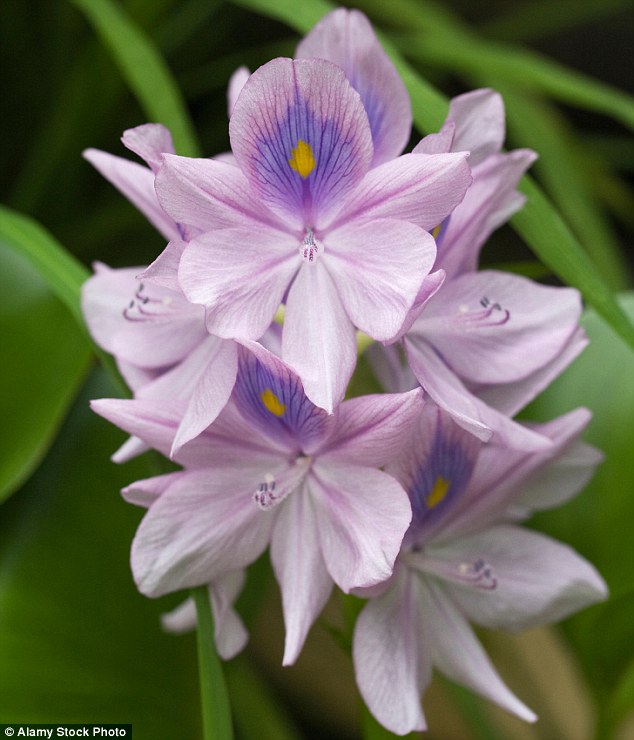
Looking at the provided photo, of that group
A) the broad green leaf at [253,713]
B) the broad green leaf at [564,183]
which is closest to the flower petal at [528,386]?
the broad green leaf at [253,713]

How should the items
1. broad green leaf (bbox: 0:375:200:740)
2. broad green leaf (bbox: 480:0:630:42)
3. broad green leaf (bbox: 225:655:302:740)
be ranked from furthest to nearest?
1. broad green leaf (bbox: 480:0:630:42)
2. broad green leaf (bbox: 225:655:302:740)
3. broad green leaf (bbox: 0:375:200:740)

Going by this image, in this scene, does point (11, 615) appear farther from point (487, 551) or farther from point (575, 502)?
point (575, 502)

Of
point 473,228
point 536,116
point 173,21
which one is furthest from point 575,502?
point 173,21

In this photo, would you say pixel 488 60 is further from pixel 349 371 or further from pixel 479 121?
pixel 349 371

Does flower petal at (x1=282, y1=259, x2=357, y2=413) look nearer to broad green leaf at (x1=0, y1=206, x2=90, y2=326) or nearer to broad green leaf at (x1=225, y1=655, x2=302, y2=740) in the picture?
broad green leaf at (x1=0, y1=206, x2=90, y2=326)

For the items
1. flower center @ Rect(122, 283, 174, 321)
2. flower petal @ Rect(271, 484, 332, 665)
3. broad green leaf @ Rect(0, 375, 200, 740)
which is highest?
flower center @ Rect(122, 283, 174, 321)

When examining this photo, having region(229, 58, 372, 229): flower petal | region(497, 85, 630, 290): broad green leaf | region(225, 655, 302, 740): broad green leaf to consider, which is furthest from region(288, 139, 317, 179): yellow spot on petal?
region(497, 85, 630, 290): broad green leaf
